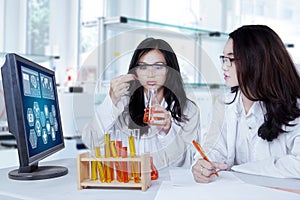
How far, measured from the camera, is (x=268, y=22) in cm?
425

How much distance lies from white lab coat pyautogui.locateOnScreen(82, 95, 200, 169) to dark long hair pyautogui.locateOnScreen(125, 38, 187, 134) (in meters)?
0.02

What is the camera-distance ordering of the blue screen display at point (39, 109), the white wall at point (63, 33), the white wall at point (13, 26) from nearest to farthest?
the blue screen display at point (39, 109) < the white wall at point (13, 26) < the white wall at point (63, 33)

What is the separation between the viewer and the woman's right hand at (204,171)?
1.18 metres

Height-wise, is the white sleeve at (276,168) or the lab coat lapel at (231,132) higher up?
the lab coat lapel at (231,132)

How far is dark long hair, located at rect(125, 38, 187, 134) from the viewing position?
1091 millimetres

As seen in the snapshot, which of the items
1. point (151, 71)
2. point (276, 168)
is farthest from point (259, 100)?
point (151, 71)

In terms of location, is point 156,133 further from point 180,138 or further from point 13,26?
point 13,26

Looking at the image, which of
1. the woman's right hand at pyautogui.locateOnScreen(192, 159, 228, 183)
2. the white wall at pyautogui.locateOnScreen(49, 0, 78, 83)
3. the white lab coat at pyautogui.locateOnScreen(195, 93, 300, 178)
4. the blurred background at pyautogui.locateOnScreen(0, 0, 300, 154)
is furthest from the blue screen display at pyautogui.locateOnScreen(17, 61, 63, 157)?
the white wall at pyautogui.locateOnScreen(49, 0, 78, 83)

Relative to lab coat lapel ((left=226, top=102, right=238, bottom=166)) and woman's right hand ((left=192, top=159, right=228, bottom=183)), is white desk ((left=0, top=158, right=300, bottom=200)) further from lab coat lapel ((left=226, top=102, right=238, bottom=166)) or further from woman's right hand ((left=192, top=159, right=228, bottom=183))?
lab coat lapel ((left=226, top=102, right=238, bottom=166))

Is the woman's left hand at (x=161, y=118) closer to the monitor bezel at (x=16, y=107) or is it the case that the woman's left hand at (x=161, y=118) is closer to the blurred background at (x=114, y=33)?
the blurred background at (x=114, y=33)

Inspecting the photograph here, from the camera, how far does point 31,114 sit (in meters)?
1.18

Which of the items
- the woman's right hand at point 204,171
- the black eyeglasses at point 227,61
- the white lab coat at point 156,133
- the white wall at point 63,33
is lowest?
the woman's right hand at point 204,171

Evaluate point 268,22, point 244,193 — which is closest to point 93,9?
point 268,22

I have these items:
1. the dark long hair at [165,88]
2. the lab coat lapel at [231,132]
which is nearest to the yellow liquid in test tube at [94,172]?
the dark long hair at [165,88]
